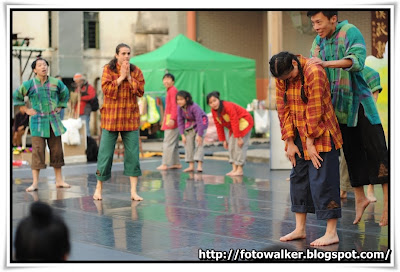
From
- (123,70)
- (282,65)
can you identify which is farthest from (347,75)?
(123,70)

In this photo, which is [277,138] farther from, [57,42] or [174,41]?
[57,42]

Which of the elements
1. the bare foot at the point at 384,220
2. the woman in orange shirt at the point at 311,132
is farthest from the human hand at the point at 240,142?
the woman in orange shirt at the point at 311,132

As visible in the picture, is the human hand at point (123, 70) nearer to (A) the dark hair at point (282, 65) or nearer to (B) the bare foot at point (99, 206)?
(B) the bare foot at point (99, 206)

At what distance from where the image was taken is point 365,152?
6.59 metres

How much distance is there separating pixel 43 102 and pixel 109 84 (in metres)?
1.63

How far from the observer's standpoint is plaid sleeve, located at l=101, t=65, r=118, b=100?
842 cm

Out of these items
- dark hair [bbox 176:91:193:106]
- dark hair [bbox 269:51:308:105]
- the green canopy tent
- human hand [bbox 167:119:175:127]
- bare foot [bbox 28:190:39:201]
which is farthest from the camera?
the green canopy tent

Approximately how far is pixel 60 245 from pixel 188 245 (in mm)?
2911

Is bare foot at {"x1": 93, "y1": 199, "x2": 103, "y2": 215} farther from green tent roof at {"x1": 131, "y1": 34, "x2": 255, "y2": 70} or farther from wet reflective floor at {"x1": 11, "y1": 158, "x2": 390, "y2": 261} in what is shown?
green tent roof at {"x1": 131, "y1": 34, "x2": 255, "y2": 70}

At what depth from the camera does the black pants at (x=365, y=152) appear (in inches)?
257

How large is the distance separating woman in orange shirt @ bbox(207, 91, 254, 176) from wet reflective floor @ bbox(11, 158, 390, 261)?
0.35m

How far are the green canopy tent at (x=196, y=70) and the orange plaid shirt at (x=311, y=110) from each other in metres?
14.2

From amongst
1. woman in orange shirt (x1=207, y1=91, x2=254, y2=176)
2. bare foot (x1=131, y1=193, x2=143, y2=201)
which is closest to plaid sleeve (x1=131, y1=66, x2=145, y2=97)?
bare foot (x1=131, y1=193, x2=143, y2=201)

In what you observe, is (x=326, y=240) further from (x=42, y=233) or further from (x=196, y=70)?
(x=196, y=70)
